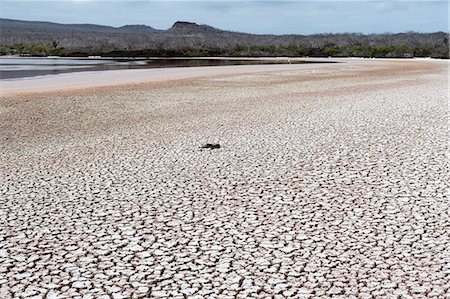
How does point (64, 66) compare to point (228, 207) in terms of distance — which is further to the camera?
point (64, 66)

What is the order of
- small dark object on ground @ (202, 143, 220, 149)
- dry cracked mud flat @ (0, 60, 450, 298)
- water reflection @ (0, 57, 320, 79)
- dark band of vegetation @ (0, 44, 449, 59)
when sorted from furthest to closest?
dark band of vegetation @ (0, 44, 449, 59) → water reflection @ (0, 57, 320, 79) → small dark object on ground @ (202, 143, 220, 149) → dry cracked mud flat @ (0, 60, 450, 298)

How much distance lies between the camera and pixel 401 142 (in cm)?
1120

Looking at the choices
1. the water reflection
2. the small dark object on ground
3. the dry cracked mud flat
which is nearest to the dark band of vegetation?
the water reflection

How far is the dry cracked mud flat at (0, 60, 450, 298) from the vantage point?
5.05m

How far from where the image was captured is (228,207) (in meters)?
7.12

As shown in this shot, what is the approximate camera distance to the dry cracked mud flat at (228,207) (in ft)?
16.6

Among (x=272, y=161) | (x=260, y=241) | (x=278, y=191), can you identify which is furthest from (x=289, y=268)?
(x=272, y=161)

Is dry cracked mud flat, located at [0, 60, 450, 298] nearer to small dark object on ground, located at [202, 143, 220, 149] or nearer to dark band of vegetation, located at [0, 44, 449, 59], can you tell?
small dark object on ground, located at [202, 143, 220, 149]

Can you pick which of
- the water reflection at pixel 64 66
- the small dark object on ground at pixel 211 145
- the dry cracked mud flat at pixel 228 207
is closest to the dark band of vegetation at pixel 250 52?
the water reflection at pixel 64 66

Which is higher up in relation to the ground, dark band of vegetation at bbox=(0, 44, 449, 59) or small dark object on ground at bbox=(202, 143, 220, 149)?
dark band of vegetation at bbox=(0, 44, 449, 59)

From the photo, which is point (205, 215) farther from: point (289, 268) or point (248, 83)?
point (248, 83)

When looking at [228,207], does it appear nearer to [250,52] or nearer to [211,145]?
[211,145]

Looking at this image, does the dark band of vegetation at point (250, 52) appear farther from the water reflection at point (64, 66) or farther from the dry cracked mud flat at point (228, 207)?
the dry cracked mud flat at point (228, 207)

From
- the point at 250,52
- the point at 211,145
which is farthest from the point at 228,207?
the point at 250,52
